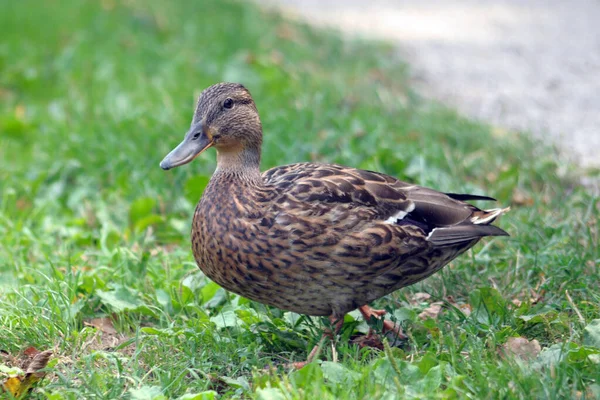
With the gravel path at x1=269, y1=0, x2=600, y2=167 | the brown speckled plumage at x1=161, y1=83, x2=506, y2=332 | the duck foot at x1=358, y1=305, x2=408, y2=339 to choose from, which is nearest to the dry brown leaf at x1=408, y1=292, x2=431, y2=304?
the duck foot at x1=358, y1=305, x2=408, y2=339

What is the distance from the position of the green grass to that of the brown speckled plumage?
26 cm

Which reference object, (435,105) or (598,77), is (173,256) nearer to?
(435,105)

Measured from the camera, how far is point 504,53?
26.4ft

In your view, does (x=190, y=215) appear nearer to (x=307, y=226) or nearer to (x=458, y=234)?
(x=307, y=226)

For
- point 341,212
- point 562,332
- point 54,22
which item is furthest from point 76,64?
point 562,332

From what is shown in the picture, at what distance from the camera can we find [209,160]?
18.5 feet

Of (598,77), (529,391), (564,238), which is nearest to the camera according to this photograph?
(529,391)

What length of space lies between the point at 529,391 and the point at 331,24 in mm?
7238

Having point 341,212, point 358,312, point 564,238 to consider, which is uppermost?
point 341,212

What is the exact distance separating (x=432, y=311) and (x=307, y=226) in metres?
0.85

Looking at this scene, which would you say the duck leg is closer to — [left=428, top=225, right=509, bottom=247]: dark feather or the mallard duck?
the mallard duck

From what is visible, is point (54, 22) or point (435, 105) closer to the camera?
point (435, 105)

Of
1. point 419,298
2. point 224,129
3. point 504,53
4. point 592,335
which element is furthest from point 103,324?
point 504,53

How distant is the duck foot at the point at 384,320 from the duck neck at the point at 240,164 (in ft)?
2.64
